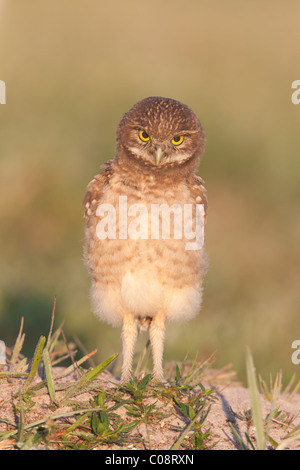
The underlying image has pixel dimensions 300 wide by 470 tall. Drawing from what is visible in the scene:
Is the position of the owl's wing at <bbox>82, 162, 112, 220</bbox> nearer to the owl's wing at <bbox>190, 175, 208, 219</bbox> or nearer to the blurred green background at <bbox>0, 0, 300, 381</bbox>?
the owl's wing at <bbox>190, 175, 208, 219</bbox>

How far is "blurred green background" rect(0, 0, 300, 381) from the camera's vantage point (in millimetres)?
7102

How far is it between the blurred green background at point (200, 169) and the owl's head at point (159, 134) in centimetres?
201

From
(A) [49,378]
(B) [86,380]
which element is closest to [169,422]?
(B) [86,380]

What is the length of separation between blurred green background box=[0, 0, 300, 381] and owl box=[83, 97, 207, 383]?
134cm

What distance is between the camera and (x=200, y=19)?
67.5 feet

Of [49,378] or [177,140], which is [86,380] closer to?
[49,378]

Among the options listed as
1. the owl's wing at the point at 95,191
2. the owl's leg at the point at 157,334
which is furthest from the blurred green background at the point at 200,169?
the owl's wing at the point at 95,191

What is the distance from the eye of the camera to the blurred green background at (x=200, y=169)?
23.3 feet

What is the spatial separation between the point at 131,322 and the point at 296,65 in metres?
13.2

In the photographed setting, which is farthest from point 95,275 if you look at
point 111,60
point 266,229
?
point 111,60

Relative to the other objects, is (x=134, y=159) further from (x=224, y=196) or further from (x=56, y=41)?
(x=56, y=41)

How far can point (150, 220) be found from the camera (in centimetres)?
428
